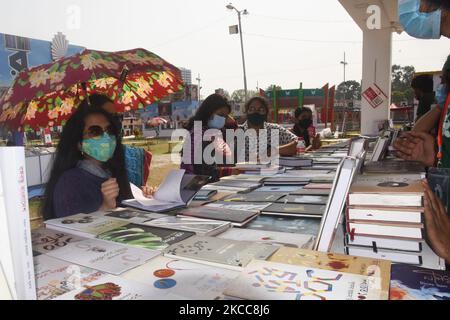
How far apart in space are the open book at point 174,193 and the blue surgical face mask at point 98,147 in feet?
1.16

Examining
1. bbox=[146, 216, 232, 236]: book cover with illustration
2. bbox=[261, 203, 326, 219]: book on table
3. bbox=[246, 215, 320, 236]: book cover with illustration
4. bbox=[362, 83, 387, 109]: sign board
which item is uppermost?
bbox=[362, 83, 387, 109]: sign board

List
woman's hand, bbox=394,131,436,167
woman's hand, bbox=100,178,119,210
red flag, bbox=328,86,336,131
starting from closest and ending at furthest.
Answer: woman's hand, bbox=100,178,119,210, woman's hand, bbox=394,131,436,167, red flag, bbox=328,86,336,131

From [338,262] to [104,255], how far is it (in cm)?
62

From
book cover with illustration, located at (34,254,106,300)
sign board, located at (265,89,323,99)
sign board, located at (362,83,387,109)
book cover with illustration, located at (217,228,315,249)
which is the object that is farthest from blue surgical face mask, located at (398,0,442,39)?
sign board, located at (265,89,323,99)

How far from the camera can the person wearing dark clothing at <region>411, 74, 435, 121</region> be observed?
4.14 m

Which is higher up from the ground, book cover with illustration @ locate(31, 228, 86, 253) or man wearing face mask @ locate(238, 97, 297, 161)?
man wearing face mask @ locate(238, 97, 297, 161)

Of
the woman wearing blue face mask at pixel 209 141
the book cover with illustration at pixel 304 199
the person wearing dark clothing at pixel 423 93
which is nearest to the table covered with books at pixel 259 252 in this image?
the book cover with illustration at pixel 304 199

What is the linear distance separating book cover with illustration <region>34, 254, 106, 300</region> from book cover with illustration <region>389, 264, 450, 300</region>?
0.68 metres

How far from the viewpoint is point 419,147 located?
6.15 feet

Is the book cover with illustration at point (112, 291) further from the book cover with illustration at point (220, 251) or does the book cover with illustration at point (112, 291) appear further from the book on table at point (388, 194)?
the book on table at point (388, 194)

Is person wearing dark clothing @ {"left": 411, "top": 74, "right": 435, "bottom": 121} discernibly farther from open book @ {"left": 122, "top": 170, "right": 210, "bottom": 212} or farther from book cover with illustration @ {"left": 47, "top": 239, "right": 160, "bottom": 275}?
book cover with illustration @ {"left": 47, "top": 239, "right": 160, "bottom": 275}

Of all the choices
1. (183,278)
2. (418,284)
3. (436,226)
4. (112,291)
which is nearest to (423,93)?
(436,226)
